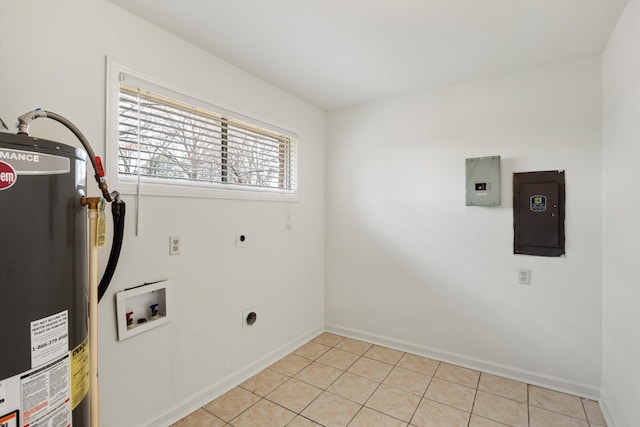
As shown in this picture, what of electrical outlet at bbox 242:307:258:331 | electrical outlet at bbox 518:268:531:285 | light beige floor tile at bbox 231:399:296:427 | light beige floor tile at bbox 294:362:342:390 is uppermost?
electrical outlet at bbox 518:268:531:285

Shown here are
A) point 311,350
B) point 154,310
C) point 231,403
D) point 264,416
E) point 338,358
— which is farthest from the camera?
point 311,350

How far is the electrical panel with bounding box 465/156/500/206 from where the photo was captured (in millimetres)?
2385

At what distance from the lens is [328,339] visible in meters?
3.12

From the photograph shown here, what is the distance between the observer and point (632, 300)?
5.11ft

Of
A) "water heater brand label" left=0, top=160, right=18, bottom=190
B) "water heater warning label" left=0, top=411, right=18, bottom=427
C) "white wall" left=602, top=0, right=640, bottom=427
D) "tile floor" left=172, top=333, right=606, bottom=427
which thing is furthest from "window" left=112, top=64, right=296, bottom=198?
"white wall" left=602, top=0, right=640, bottom=427

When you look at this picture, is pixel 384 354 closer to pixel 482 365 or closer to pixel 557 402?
pixel 482 365

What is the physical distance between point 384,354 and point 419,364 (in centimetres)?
32

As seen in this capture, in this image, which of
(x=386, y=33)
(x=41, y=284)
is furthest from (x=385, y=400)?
(x=386, y=33)

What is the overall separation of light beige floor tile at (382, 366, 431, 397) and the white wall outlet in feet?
4.91

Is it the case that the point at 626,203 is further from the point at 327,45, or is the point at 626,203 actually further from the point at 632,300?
the point at 327,45

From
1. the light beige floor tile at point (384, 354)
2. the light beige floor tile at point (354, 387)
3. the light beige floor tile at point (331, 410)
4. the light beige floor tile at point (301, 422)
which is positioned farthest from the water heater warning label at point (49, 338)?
the light beige floor tile at point (384, 354)

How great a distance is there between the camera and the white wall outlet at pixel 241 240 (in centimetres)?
233

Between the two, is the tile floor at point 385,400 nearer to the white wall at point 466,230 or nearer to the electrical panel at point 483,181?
the white wall at point 466,230

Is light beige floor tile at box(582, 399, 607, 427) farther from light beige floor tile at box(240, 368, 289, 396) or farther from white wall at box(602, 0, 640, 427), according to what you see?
light beige floor tile at box(240, 368, 289, 396)
